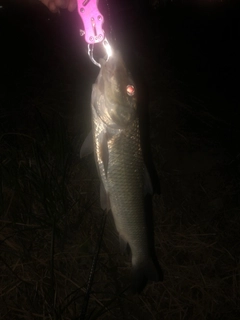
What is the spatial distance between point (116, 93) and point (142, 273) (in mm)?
1704

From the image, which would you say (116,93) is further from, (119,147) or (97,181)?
(97,181)

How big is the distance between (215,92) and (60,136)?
3099mm

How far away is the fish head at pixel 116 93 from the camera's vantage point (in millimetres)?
1873

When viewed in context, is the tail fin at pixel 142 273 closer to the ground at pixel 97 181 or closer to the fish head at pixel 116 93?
the ground at pixel 97 181

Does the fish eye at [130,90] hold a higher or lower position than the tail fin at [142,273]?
higher

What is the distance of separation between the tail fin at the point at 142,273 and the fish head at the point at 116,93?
4.35 ft

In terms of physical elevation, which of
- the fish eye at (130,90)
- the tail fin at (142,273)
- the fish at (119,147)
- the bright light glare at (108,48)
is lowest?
the tail fin at (142,273)

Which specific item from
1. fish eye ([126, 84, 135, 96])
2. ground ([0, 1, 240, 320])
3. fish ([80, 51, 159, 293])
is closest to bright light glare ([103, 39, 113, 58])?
fish ([80, 51, 159, 293])

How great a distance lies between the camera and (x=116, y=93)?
6.42 feet

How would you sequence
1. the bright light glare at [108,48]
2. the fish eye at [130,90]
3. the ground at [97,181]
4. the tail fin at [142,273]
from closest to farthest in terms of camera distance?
the bright light glare at [108,48], the fish eye at [130,90], the tail fin at [142,273], the ground at [97,181]

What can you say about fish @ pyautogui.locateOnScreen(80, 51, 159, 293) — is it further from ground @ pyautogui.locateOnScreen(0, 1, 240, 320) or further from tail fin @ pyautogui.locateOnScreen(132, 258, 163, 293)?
ground @ pyautogui.locateOnScreen(0, 1, 240, 320)

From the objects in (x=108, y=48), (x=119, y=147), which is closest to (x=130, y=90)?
(x=108, y=48)

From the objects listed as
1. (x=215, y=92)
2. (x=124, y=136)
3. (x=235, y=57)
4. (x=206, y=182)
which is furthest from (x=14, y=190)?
(x=235, y=57)

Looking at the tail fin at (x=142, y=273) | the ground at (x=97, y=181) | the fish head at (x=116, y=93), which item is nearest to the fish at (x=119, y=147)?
the fish head at (x=116, y=93)
